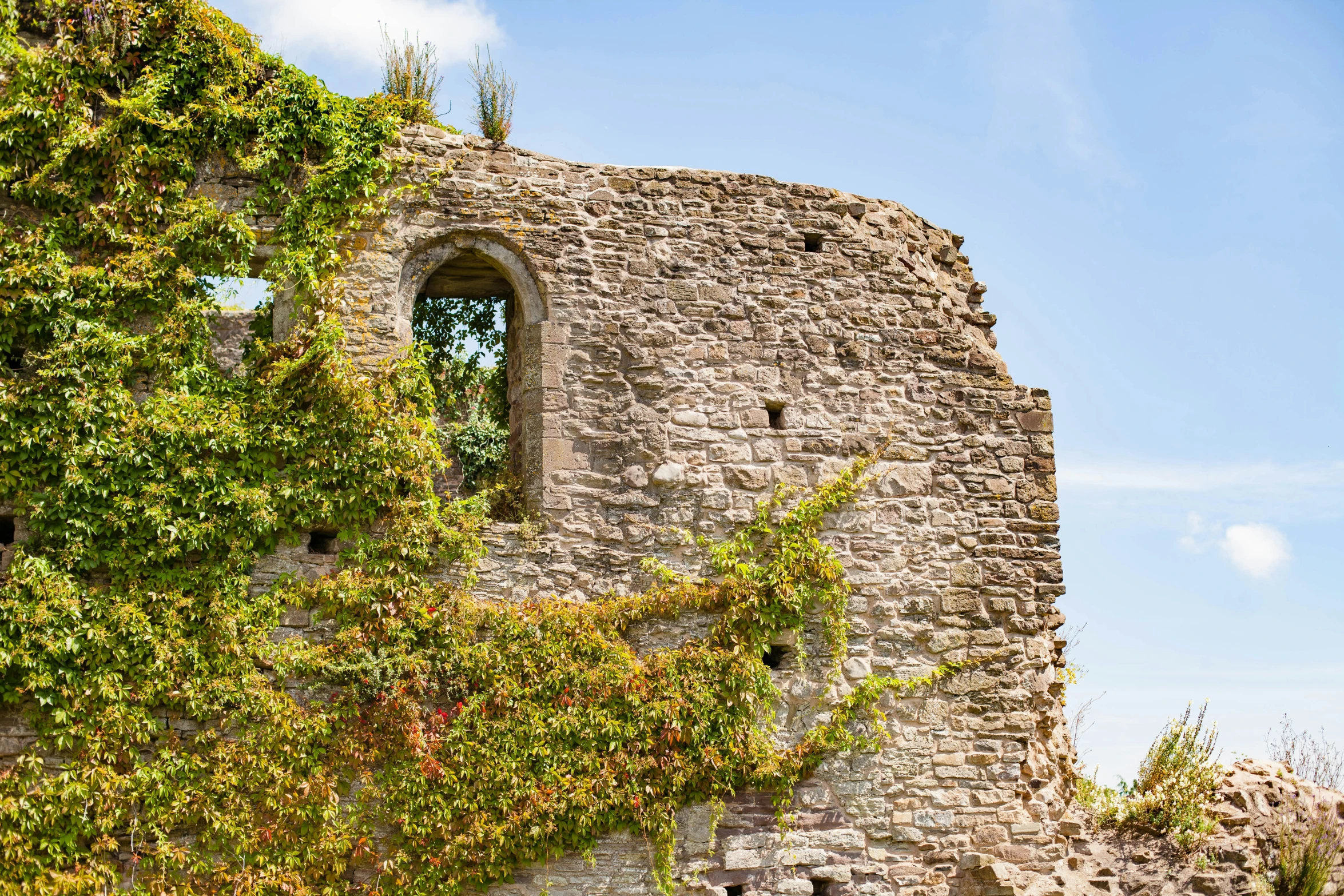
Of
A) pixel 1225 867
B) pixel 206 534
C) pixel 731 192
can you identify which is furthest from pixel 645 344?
pixel 1225 867

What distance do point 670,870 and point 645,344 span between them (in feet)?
12.6

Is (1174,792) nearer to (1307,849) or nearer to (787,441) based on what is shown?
(1307,849)

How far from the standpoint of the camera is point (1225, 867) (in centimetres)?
864

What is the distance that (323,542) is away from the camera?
788cm

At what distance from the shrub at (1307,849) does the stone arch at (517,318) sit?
258 inches

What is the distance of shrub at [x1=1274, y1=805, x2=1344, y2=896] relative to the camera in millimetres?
8820

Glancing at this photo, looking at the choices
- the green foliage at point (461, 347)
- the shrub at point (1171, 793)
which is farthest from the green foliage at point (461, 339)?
the shrub at point (1171, 793)

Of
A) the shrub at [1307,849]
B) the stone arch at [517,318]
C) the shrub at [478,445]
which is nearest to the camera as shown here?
the stone arch at [517,318]

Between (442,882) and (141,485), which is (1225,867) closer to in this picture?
(442,882)

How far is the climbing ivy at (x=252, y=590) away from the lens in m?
7.12

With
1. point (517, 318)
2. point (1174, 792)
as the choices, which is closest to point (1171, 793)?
point (1174, 792)

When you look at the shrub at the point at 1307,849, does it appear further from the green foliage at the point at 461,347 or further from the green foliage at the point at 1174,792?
the green foliage at the point at 461,347

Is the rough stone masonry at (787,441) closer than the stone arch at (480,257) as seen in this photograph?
Yes

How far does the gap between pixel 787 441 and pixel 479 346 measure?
2.95m
